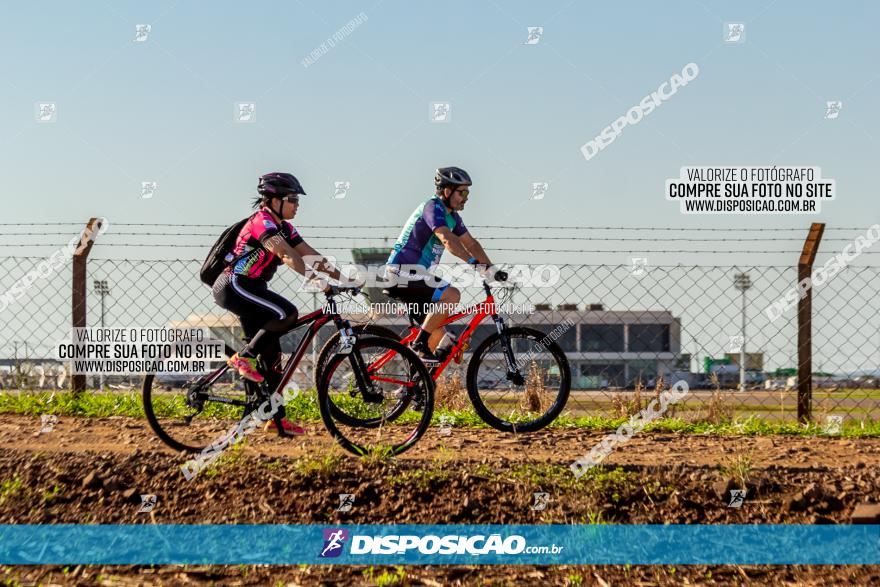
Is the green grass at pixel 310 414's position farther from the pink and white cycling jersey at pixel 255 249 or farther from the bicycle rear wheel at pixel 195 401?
the pink and white cycling jersey at pixel 255 249

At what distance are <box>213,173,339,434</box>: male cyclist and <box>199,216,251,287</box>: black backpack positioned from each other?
0.15ft

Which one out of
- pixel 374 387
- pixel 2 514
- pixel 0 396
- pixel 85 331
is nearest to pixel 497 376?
pixel 374 387

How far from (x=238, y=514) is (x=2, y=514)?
1464 millimetres

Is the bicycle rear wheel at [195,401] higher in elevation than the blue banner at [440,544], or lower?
higher

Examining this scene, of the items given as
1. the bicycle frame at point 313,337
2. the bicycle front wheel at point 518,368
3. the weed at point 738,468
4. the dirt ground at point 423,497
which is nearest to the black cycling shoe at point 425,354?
the bicycle front wheel at point 518,368

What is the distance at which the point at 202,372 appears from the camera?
260 inches

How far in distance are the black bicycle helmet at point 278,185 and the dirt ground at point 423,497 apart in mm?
1809

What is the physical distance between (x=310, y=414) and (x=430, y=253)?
2667 mm

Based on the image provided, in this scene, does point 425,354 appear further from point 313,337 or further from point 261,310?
point 261,310

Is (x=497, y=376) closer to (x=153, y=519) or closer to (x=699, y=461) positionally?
(x=699, y=461)

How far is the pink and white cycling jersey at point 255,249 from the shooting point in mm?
6273

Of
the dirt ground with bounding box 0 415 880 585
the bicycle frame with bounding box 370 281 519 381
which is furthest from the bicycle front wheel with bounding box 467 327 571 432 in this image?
the dirt ground with bounding box 0 415 880 585

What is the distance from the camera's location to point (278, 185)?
20.9ft

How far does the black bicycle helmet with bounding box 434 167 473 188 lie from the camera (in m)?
6.84
